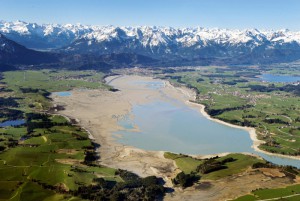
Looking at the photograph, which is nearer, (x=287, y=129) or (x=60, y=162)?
(x=60, y=162)

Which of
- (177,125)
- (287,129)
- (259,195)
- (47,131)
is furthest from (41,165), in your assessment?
(287,129)

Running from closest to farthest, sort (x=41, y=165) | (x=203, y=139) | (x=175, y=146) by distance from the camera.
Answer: (x=41, y=165) < (x=175, y=146) < (x=203, y=139)

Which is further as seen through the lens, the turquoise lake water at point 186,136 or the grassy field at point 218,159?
the turquoise lake water at point 186,136

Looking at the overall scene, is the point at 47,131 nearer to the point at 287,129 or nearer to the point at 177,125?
the point at 177,125

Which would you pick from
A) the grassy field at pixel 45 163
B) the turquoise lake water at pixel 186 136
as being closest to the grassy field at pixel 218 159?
the turquoise lake water at pixel 186 136

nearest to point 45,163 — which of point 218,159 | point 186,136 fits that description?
point 218,159

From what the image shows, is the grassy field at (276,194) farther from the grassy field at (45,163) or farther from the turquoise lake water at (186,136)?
the grassy field at (45,163)

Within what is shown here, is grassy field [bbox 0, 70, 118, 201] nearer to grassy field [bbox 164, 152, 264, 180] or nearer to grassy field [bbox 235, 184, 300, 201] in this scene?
grassy field [bbox 164, 152, 264, 180]

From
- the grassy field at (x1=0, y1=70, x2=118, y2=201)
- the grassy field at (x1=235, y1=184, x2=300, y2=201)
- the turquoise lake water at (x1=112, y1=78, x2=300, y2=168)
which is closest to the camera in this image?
the grassy field at (x1=235, y1=184, x2=300, y2=201)

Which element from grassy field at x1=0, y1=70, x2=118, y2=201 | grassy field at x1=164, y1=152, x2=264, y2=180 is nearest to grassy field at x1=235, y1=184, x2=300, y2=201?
grassy field at x1=164, y1=152, x2=264, y2=180
